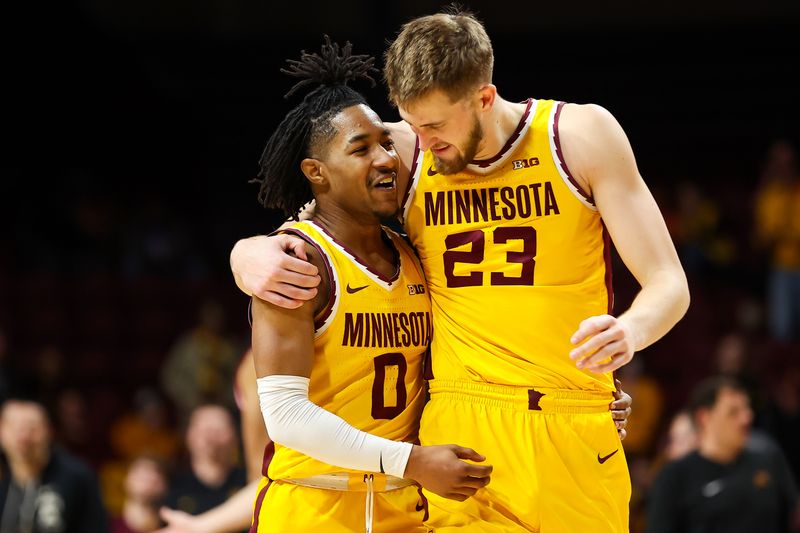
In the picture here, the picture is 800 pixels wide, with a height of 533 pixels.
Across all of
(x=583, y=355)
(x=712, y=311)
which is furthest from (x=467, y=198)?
(x=712, y=311)

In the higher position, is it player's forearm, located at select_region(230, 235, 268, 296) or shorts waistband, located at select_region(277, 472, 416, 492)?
player's forearm, located at select_region(230, 235, 268, 296)

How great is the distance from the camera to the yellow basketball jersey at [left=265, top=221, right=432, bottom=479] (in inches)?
153

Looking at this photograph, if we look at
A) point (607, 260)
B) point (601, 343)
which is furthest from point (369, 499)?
point (607, 260)

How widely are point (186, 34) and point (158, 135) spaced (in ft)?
4.68

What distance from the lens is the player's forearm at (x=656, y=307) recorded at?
11.7 feet

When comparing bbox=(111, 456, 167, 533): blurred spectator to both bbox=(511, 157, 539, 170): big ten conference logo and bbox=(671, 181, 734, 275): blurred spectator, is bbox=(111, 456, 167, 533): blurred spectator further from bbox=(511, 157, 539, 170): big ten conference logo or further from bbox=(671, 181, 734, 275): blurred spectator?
bbox=(671, 181, 734, 275): blurred spectator

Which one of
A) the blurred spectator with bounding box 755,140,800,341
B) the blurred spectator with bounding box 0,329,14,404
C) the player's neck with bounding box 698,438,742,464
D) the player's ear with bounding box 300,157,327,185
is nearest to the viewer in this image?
the player's ear with bounding box 300,157,327,185

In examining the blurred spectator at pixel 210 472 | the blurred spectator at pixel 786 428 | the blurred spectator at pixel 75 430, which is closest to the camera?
the blurred spectator at pixel 210 472

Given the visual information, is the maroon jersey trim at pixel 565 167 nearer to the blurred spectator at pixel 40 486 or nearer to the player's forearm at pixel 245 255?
the player's forearm at pixel 245 255

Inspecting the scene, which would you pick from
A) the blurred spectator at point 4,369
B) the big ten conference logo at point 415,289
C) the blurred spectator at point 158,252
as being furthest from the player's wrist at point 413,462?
the blurred spectator at point 158,252

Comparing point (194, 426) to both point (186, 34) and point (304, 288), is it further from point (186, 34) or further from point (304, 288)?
point (186, 34)

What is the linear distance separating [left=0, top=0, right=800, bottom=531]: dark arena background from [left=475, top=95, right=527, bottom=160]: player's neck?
8894mm

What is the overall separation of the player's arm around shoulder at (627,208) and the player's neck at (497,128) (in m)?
0.18

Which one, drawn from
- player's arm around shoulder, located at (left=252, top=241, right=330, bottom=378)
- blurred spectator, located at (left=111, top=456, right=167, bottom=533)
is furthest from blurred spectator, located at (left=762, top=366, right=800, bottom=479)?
player's arm around shoulder, located at (left=252, top=241, right=330, bottom=378)
